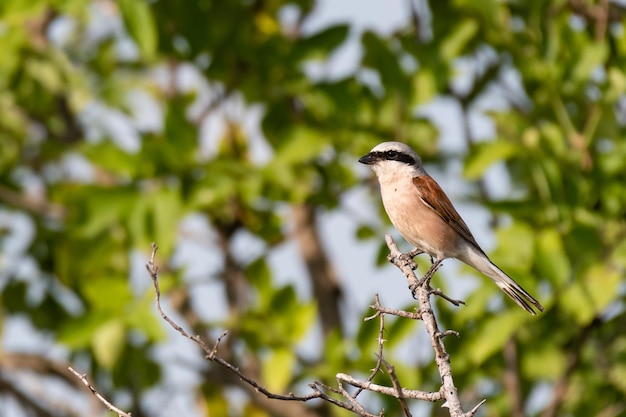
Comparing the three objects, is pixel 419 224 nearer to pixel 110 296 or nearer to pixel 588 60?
pixel 588 60

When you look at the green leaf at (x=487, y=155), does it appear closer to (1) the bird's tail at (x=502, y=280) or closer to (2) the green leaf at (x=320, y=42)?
(1) the bird's tail at (x=502, y=280)

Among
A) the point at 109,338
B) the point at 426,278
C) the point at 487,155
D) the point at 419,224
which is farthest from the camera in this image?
the point at 109,338

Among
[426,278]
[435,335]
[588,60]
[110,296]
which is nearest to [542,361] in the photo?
[588,60]

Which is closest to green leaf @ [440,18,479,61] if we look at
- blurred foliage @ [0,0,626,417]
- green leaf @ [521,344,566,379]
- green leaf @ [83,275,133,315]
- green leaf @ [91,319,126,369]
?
blurred foliage @ [0,0,626,417]

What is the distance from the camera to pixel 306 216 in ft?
26.6

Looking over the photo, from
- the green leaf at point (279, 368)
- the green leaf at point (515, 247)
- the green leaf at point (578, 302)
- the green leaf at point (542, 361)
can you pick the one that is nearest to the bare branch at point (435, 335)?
the green leaf at point (515, 247)

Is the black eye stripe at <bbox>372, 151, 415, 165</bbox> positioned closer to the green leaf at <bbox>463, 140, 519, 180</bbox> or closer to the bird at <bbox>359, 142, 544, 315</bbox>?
the bird at <bbox>359, 142, 544, 315</bbox>

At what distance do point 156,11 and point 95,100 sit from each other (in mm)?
1554

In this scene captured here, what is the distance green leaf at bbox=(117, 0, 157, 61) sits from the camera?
18.7 feet

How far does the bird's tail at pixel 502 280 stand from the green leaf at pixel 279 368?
4.63 ft

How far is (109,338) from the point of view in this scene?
6.11 metres

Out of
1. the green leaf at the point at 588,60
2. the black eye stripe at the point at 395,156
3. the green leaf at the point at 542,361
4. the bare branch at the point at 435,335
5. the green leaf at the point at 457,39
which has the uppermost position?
the green leaf at the point at 457,39

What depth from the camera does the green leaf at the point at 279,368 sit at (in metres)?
6.43

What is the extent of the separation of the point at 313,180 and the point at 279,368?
1172mm
